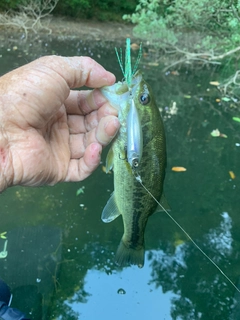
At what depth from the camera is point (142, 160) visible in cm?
157

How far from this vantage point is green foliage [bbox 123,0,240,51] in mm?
5660

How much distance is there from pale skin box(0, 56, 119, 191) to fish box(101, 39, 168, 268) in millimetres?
71

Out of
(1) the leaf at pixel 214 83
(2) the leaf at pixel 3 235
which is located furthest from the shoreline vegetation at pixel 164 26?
(2) the leaf at pixel 3 235

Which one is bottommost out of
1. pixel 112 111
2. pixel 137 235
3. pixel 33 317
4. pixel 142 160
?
pixel 33 317

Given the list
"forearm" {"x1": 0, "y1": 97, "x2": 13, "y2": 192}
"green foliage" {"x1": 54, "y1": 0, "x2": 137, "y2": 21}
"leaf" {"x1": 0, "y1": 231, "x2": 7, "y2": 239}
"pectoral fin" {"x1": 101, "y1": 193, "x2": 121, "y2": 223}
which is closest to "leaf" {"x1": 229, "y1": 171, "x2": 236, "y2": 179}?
"pectoral fin" {"x1": 101, "y1": 193, "x2": 121, "y2": 223}

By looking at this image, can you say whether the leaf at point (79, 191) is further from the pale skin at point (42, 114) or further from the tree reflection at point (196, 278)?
the pale skin at point (42, 114)

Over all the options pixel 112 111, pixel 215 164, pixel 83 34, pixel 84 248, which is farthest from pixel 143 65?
pixel 112 111

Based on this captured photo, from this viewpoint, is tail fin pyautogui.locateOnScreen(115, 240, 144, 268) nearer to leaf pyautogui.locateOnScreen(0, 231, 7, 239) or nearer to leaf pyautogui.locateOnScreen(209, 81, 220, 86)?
leaf pyautogui.locateOnScreen(0, 231, 7, 239)

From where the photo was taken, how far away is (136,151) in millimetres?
Result: 1500

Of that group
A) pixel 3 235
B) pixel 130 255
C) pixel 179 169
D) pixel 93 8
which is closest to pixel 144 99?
pixel 130 255

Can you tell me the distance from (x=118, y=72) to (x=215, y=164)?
2.94 m

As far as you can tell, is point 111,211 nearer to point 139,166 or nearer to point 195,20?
point 139,166

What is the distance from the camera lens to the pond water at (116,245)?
2.41 meters

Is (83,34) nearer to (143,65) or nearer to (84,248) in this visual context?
(143,65)
